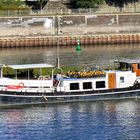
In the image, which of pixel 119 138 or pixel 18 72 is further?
pixel 18 72

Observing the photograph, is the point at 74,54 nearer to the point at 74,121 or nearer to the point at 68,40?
the point at 68,40

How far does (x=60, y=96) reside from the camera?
59.6 meters

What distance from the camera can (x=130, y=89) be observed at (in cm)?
6112

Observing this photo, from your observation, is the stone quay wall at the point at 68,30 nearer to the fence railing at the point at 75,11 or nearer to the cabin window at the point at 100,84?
the fence railing at the point at 75,11

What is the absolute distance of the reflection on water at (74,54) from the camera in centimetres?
8574

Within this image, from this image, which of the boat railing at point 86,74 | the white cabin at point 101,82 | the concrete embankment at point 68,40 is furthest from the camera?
the concrete embankment at point 68,40

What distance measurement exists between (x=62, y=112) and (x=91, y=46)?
4601 centimetres

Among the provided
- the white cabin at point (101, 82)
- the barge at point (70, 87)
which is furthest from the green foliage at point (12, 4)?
the white cabin at point (101, 82)

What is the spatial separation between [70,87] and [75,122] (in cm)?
630

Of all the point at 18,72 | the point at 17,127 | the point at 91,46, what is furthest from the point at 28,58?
the point at 17,127

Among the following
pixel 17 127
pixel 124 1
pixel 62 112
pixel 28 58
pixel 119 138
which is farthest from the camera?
pixel 124 1

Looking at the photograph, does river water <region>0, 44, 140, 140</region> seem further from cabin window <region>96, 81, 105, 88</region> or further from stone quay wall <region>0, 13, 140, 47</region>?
stone quay wall <region>0, 13, 140, 47</region>

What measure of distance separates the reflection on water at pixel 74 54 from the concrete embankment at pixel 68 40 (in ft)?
6.60

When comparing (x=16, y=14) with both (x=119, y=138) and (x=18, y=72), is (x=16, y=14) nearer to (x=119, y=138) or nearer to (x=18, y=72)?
(x=18, y=72)
